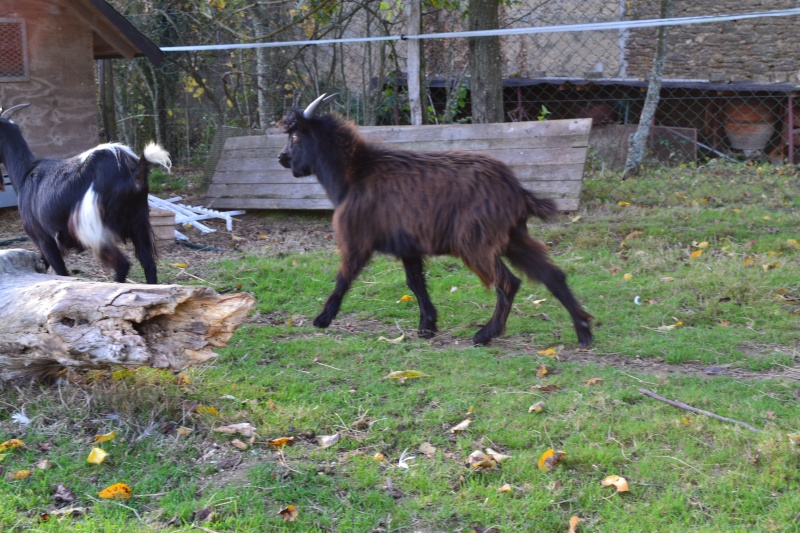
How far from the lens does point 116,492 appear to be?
11.5ft

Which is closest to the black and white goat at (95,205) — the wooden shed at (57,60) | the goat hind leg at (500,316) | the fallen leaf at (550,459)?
the goat hind leg at (500,316)

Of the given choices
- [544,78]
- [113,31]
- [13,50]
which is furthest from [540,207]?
[544,78]

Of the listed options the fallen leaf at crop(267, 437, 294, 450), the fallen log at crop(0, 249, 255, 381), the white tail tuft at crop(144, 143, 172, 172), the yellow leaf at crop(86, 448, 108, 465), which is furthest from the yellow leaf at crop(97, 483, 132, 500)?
the white tail tuft at crop(144, 143, 172, 172)

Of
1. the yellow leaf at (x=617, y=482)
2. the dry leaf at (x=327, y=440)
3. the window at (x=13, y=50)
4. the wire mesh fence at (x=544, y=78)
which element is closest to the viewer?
the yellow leaf at (x=617, y=482)

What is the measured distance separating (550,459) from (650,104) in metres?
7.60

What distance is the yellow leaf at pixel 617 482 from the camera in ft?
11.4

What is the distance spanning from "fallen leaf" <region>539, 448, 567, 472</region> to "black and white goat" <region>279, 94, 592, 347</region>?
1658mm

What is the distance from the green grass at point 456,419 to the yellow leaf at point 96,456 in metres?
0.03

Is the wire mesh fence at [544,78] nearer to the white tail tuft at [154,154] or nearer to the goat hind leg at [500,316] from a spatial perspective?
the white tail tuft at [154,154]

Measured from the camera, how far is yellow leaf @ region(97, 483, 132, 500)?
3.50 metres

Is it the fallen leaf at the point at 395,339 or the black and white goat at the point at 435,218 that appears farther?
the fallen leaf at the point at 395,339

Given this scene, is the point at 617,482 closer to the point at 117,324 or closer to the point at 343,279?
the point at 117,324

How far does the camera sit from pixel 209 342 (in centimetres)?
404

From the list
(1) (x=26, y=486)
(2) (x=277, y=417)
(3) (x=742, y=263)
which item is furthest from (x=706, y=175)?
(1) (x=26, y=486)
